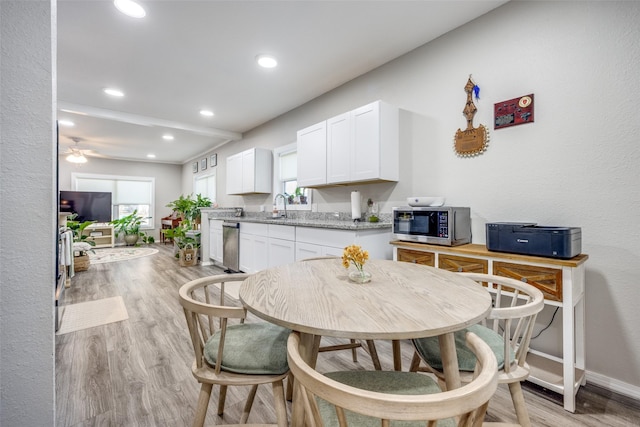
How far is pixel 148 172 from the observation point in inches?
344

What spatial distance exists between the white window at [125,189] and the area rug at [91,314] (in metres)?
6.13

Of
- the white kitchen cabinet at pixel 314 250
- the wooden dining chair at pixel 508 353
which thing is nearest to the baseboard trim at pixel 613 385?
the wooden dining chair at pixel 508 353

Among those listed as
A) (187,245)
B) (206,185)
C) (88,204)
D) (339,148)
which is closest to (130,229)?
(88,204)

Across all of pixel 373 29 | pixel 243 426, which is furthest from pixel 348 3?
pixel 243 426

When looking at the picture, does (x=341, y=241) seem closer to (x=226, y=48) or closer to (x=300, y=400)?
(x=300, y=400)

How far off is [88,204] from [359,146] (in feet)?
25.9

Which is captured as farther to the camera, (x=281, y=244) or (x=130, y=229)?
(x=130, y=229)

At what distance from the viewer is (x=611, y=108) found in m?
1.70

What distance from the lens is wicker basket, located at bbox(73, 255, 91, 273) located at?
4575 millimetres

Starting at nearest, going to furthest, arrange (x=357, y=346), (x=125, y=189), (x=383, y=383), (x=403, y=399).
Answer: (x=403, y=399) → (x=383, y=383) → (x=357, y=346) → (x=125, y=189)

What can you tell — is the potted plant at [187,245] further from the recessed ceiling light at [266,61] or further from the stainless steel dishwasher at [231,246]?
the recessed ceiling light at [266,61]

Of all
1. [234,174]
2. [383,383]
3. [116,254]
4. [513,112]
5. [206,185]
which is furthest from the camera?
[206,185]

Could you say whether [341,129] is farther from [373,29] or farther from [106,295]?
[106,295]

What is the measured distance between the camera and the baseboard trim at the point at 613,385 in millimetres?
1648
